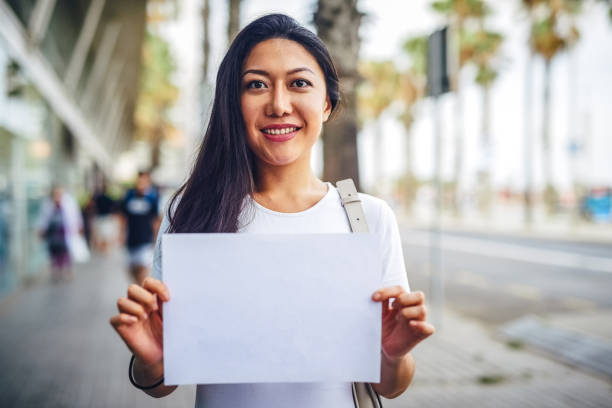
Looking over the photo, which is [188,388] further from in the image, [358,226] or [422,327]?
[422,327]

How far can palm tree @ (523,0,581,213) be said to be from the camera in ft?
77.7

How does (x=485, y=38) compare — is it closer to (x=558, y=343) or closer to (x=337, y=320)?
(x=558, y=343)

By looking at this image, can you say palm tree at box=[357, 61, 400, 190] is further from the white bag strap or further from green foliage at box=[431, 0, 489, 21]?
the white bag strap

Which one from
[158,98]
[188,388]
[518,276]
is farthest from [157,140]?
[188,388]

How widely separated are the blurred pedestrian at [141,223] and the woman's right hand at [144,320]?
5.53 metres

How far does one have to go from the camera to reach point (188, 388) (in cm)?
473

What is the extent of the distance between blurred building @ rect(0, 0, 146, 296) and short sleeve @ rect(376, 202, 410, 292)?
794 centimetres

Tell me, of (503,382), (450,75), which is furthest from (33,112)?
(503,382)

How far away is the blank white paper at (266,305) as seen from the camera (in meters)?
1.27

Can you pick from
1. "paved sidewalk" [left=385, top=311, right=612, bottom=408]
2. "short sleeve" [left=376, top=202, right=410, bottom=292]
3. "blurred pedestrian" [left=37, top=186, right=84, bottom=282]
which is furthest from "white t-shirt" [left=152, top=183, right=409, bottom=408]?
"blurred pedestrian" [left=37, top=186, right=84, bottom=282]

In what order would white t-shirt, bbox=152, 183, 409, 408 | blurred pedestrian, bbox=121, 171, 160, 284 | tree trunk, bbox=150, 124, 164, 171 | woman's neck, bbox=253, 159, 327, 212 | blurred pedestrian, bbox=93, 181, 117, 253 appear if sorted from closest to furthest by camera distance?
white t-shirt, bbox=152, 183, 409, 408, woman's neck, bbox=253, 159, 327, 212, blurred pedestrian, bbox=121, 171, 160, 284, blurred pedestrian, bbox=93, 181, 117, 253, tree trunk, bbox=150, 124, 164, 171

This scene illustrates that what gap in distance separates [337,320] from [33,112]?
1117 centimetres

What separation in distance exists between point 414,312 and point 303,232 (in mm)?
361

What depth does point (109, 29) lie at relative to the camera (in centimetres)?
1608
